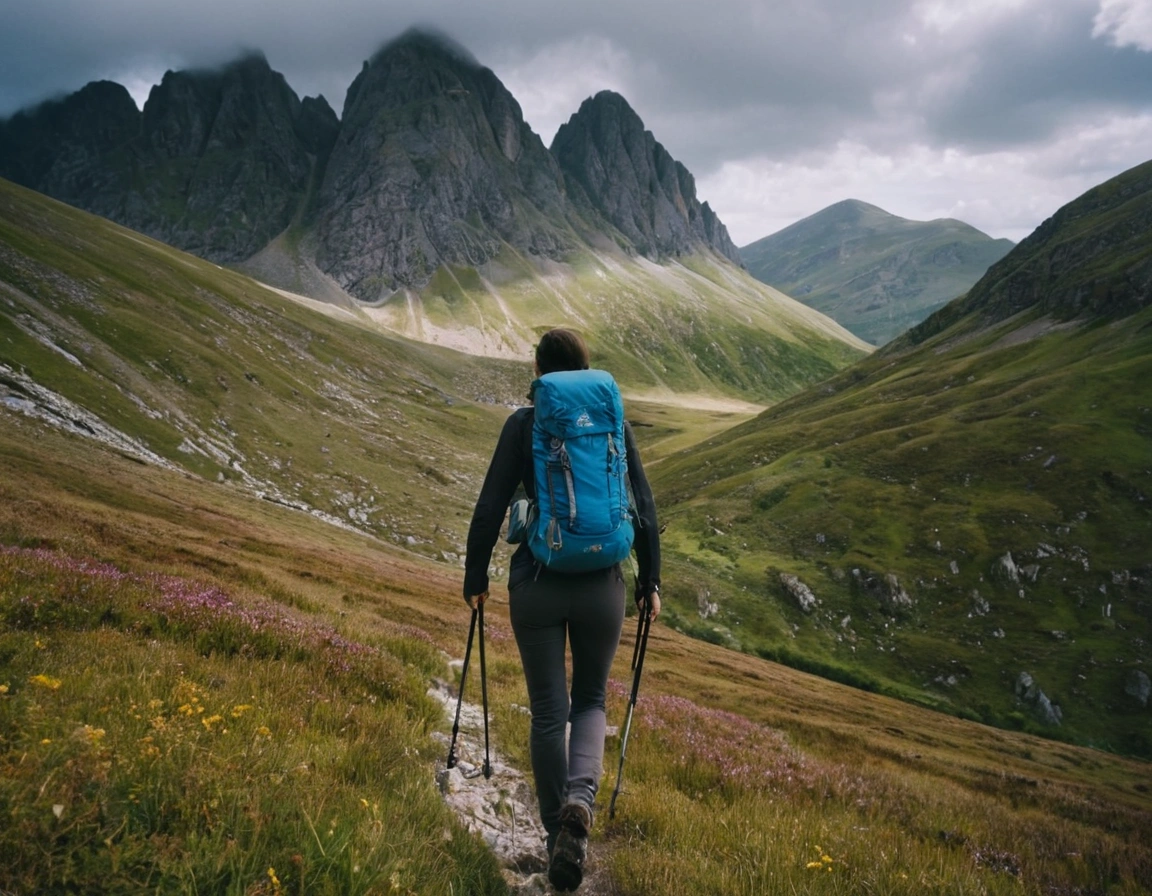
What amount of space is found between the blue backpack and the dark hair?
376mm

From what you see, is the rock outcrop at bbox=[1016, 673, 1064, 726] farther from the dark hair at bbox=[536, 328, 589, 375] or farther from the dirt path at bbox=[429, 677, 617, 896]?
the dark hair at bbox=[536, 328, 589, 375]

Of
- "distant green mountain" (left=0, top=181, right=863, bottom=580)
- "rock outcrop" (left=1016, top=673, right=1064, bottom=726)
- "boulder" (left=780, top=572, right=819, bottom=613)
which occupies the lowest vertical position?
"rock outcrop" (left=1016, top=673, right=1064, bottom=726)

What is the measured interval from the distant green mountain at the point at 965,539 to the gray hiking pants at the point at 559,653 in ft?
143

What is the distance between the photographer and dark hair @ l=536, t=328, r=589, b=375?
19.2 feet

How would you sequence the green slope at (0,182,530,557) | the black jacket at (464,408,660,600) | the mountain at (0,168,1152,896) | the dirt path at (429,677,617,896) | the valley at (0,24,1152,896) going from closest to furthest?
the mountain at (0,168,1152,896) < the valley at (0,24,1152,896) < the dirt path at (429,677,617,896) < the black jacket at (464,408,660,600) < the green slope at (0,182,530,557)

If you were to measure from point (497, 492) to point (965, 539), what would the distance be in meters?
61.1

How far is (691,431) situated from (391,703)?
5961 inches

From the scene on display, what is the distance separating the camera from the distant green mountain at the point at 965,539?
4447cm

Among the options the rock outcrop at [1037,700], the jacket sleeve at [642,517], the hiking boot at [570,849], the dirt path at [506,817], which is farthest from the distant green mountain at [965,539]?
the hiking boot at [570,849]

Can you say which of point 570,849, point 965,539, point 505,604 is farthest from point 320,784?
point 965,539

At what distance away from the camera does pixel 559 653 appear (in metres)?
5.28

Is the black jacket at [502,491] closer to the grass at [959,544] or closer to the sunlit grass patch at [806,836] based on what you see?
the sunlit grass patch at [806,836]

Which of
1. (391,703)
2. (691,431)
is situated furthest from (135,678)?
(691,431)

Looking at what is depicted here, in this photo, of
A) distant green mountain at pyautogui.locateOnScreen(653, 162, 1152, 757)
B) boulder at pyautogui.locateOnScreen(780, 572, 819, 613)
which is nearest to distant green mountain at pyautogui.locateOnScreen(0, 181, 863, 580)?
distant green mountain at pyautogui.locateOnScreen(653, 162, 1152, 757)
